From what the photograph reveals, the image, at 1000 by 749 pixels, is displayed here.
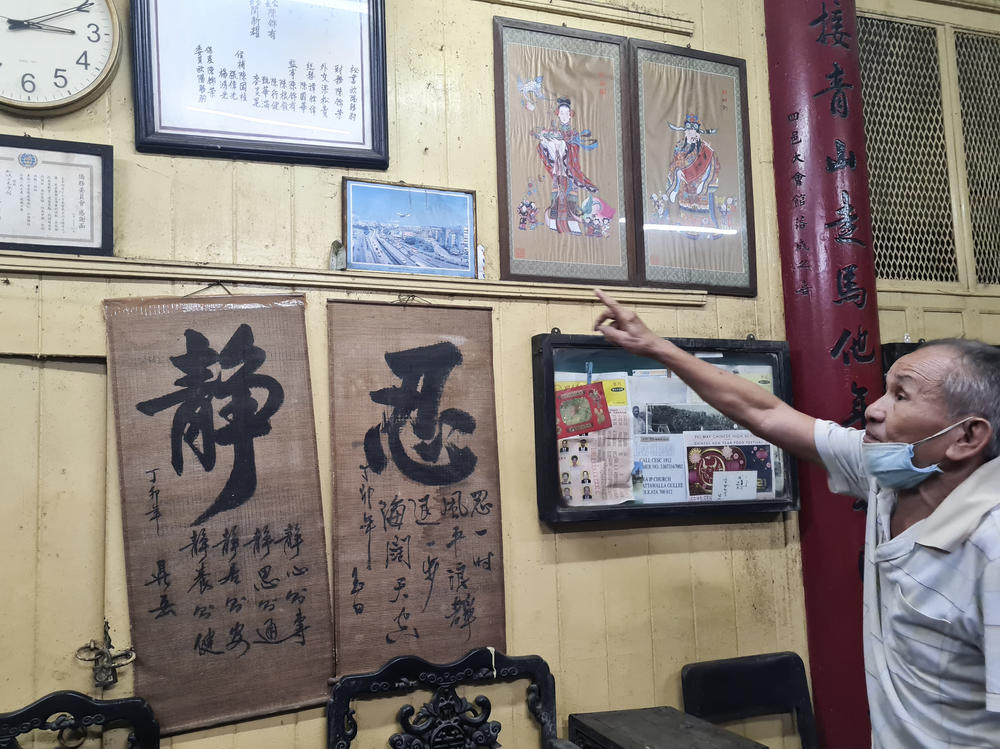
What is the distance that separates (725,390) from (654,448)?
0.68 metres

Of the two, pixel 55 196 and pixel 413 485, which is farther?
pixel 413 485

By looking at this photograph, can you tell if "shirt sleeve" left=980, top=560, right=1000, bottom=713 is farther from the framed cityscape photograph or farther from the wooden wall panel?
the wooden wall panel

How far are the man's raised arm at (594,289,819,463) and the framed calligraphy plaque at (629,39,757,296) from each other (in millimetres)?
829

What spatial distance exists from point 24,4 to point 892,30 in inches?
121

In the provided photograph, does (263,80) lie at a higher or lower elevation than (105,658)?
higher

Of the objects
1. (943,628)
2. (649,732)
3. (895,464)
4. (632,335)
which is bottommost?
(649,732)

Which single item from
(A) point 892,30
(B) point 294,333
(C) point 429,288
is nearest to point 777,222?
(A) point 892,30

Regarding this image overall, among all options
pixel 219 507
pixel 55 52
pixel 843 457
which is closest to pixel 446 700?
pixel 219 507

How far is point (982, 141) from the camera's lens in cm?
310

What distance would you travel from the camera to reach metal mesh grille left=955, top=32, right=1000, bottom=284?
3.06 m

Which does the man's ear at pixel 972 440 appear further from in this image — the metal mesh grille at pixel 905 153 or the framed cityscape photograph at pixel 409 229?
the metal mesh grille at pixel 905 153

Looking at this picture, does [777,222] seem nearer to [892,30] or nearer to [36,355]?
[892,30]

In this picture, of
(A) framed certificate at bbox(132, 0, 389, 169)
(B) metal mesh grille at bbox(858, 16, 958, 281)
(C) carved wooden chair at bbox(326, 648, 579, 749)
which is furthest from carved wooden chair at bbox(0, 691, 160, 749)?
(B) metal mesh grille at bbox(858, 16, 958, 281)

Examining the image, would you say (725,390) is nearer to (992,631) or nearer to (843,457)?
(843,457)
